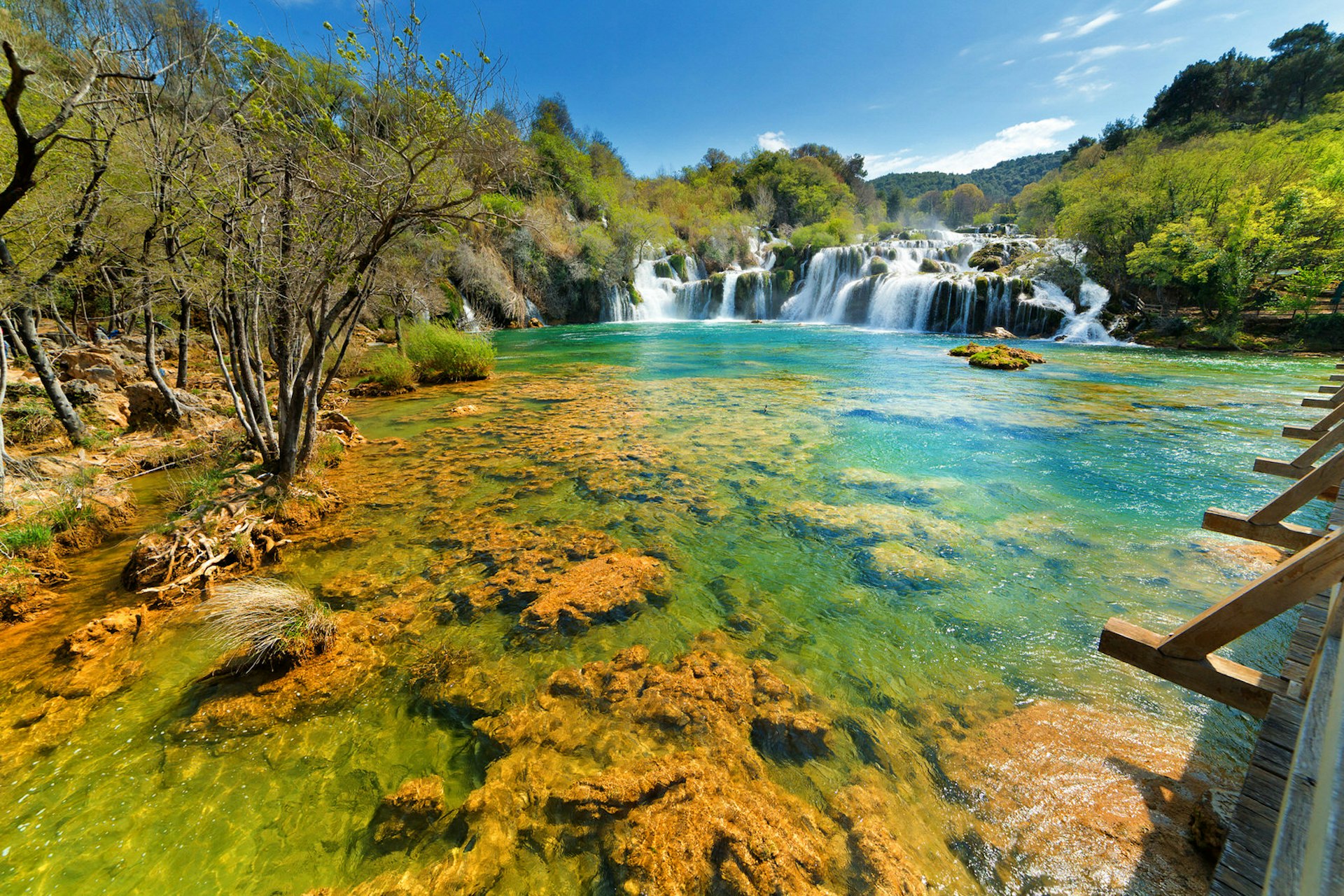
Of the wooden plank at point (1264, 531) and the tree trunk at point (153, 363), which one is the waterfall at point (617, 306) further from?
the wooden plank at point (1264, 531)

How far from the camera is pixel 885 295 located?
29266 millimetres

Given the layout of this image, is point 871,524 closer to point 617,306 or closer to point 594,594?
point 594,594

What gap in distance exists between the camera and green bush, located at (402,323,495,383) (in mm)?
13492

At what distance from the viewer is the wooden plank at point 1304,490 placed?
266 centimetres

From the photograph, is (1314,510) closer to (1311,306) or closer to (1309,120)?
(1311,306)

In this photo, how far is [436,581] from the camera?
4.17 meters

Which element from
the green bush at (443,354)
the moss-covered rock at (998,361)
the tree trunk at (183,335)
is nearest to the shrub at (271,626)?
the tree trunk at (183,335)

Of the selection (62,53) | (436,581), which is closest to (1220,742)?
(436,581)

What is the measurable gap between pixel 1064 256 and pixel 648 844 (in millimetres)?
35157

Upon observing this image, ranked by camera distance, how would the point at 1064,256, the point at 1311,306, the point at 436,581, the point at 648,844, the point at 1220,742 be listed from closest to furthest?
the point at 648,844, the point at 1220,742, the point at 436,581, the point at 1311,306, the point at 1064,256

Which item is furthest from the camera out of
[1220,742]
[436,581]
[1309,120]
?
[1309,120]

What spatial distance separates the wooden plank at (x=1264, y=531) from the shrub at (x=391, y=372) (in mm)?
14584

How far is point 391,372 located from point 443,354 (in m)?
1.53

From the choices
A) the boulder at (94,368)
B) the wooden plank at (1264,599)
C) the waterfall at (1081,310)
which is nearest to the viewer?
the wooden plank at (1264,599)
